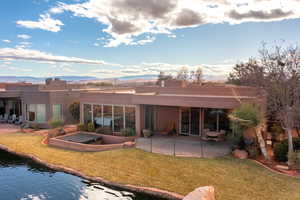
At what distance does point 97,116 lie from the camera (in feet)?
59.9

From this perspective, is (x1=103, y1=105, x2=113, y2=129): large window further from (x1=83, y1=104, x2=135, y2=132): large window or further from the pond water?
the pond water

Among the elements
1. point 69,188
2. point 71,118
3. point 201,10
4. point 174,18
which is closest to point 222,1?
point 201,10

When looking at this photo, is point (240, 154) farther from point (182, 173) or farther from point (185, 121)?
point (185, 121)

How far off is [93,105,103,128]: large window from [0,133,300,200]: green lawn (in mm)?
4564

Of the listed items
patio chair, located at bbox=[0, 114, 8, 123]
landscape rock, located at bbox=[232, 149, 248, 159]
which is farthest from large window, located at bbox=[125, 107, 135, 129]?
patio chair, located at bbox=[0, 114, 8, 123]

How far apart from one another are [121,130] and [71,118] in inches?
367

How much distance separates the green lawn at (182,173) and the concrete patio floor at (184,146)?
0.84 meters

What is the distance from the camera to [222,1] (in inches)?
604

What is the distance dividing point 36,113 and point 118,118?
10.4m

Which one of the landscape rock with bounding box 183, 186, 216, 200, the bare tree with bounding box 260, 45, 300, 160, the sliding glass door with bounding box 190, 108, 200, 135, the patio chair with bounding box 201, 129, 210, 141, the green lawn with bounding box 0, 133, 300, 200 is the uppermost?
the bare tree with bounding box 260, 45, 300, 160

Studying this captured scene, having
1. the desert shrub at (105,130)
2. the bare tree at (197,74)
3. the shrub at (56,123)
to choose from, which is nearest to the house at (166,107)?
the desert shrub at (105,130)

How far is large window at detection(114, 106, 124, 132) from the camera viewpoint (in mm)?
17109

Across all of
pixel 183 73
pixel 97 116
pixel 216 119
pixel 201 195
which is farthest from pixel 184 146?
pixel 183 73

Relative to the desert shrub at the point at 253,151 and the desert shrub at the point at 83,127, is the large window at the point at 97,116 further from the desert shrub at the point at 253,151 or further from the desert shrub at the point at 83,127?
the desert shrub at the point at 253,151
